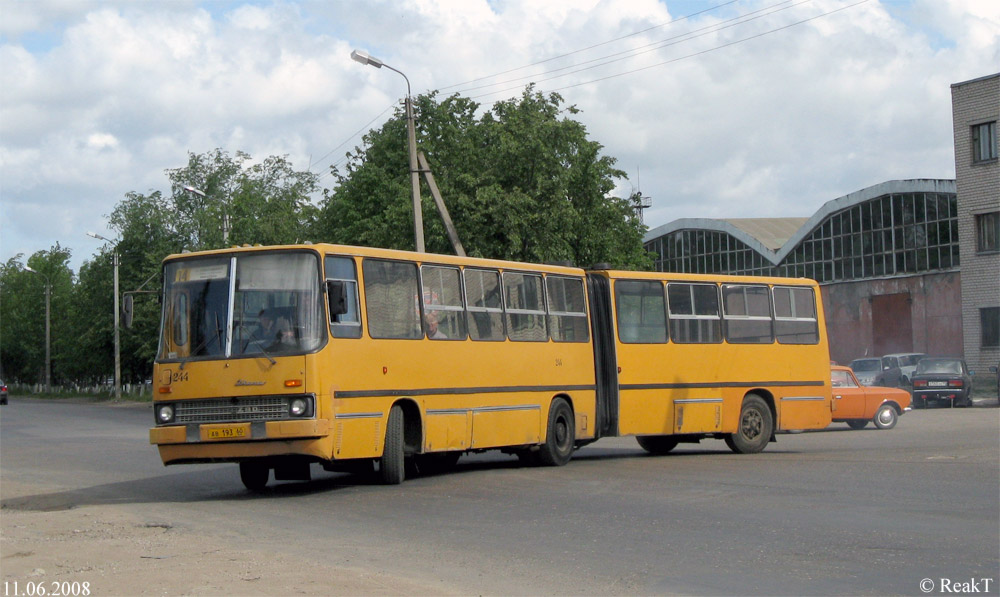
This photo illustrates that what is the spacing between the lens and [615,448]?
78.4ft

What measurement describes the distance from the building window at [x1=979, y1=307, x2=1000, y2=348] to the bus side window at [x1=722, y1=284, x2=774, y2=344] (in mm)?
32511

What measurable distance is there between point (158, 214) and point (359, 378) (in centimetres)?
6445

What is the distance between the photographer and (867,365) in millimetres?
42688

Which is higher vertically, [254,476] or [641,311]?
[641,311]

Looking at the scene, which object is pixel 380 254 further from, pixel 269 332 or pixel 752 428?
pixel 752 428

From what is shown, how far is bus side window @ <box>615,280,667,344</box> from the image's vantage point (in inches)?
762

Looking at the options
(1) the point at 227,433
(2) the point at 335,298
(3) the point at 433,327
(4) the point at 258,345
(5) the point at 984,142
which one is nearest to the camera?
(1) the point at 227,433

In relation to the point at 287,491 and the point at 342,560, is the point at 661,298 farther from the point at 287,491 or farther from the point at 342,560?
the point at 342,560

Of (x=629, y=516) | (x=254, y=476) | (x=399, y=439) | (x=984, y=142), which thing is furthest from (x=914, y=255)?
(x=629, y=516)

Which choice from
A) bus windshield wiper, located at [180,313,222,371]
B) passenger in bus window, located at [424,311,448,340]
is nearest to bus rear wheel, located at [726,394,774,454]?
passenger in bus window, located at [424,311,448,340]

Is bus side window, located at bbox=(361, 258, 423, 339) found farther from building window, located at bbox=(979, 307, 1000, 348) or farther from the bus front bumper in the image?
building window, located at bbox=(979, 307, 1000, 348)

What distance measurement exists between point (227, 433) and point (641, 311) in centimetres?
824

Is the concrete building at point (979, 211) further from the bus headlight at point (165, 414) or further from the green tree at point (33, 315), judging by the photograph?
the green tree at point (33, 315)

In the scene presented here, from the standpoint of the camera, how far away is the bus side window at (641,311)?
19344mm
